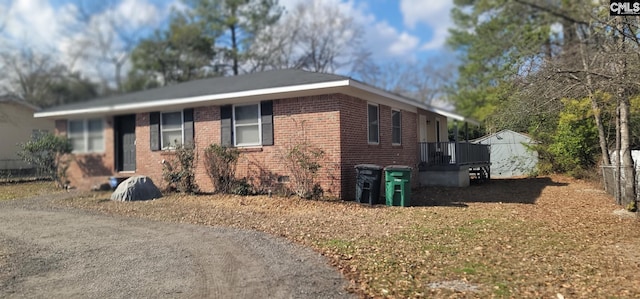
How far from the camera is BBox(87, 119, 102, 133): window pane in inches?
197

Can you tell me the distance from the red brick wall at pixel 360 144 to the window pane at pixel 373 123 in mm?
194

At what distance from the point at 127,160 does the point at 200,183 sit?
2.52 m

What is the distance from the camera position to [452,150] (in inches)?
680

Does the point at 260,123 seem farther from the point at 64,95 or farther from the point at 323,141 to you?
the point at 64,95

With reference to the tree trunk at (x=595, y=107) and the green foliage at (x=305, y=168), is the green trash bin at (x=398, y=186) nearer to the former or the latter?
the green foliage at (x=305, y=168)

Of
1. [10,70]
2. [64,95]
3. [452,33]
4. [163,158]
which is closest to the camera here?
[64,95]

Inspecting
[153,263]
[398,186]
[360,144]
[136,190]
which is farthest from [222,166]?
[153,263]

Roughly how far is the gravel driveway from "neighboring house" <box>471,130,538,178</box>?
45.9ft

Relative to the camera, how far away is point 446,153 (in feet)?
57.8

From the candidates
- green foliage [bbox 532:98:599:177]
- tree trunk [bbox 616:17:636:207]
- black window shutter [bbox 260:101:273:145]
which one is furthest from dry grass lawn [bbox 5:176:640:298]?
green foliage [bbox 532:98:599:177]

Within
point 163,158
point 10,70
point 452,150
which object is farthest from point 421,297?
point 452,150

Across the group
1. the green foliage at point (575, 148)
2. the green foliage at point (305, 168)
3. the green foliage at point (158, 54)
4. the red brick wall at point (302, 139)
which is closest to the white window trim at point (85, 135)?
the green foliage at point (158, 54)

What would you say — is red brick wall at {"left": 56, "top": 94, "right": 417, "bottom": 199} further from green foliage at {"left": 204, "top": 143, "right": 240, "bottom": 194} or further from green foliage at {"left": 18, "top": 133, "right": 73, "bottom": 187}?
green foliage at {"left": 18, "top": 133, "right": 73, "bottom": 187}

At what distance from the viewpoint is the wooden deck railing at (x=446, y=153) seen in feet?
56.0
